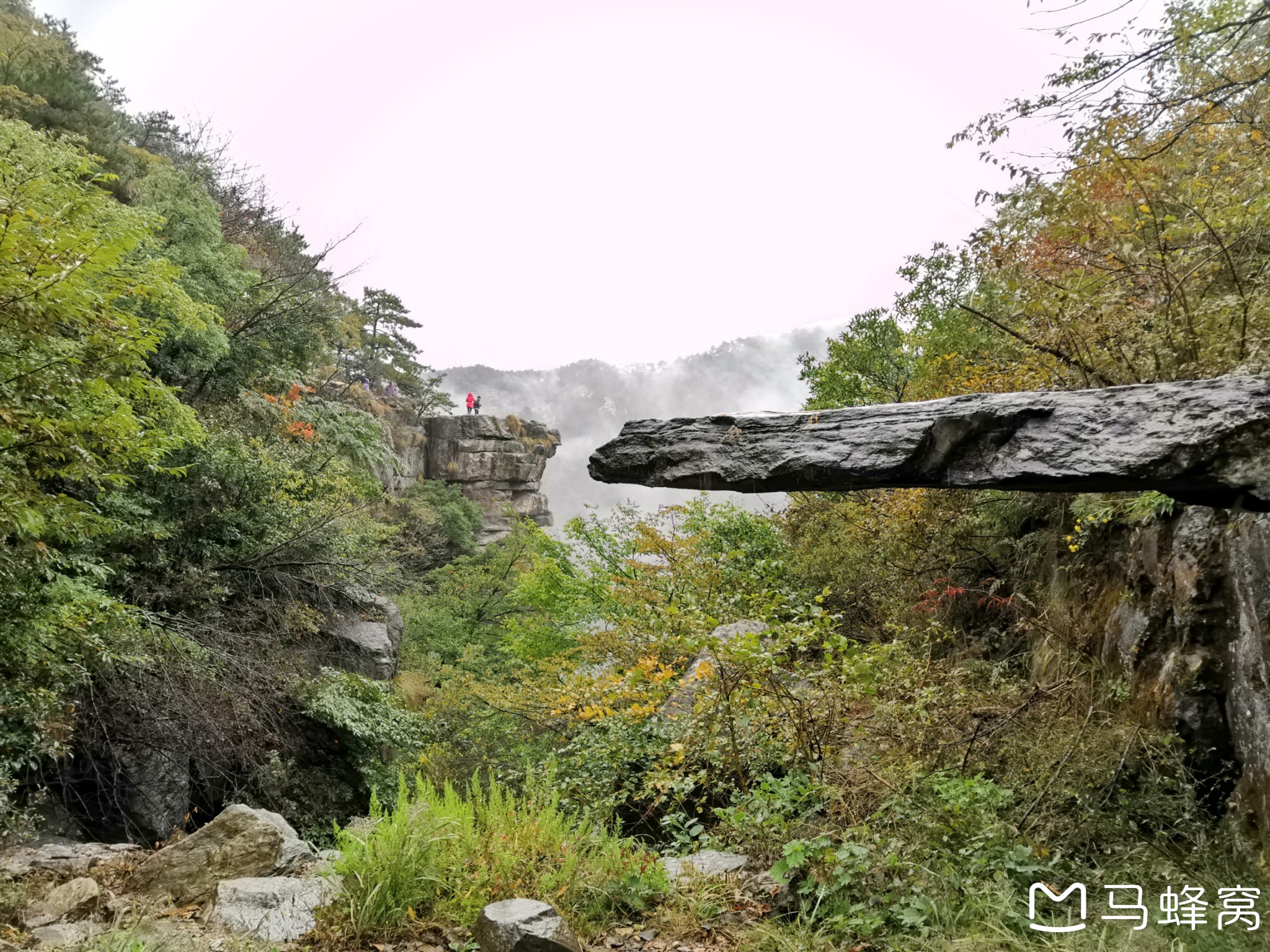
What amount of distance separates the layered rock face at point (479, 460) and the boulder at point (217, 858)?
74.6 ft

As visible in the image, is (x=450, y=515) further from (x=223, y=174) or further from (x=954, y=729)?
(x=954, y=729)

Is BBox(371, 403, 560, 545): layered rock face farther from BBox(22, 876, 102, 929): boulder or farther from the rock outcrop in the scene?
the rock outcrop

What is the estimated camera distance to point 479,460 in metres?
29.3

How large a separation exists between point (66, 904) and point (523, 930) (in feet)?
9.85

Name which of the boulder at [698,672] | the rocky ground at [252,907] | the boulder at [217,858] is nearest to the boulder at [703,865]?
the rocky ground at [252,907]

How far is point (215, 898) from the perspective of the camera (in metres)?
3.92

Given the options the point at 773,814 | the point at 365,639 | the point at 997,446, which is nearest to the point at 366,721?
the point at 365,639

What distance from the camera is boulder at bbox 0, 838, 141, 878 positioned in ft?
16.1

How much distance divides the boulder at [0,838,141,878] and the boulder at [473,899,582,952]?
3.34m

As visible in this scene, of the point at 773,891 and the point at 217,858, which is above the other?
Result: the point at 773,891

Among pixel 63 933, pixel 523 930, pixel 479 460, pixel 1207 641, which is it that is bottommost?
pixel 63 933

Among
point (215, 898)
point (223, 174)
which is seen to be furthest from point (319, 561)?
point (223, 174)

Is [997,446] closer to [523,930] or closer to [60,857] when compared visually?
[523,930]

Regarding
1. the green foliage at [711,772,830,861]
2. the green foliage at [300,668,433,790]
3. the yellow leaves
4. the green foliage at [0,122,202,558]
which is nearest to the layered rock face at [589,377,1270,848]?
the green foliage at [711,772,830,861]
